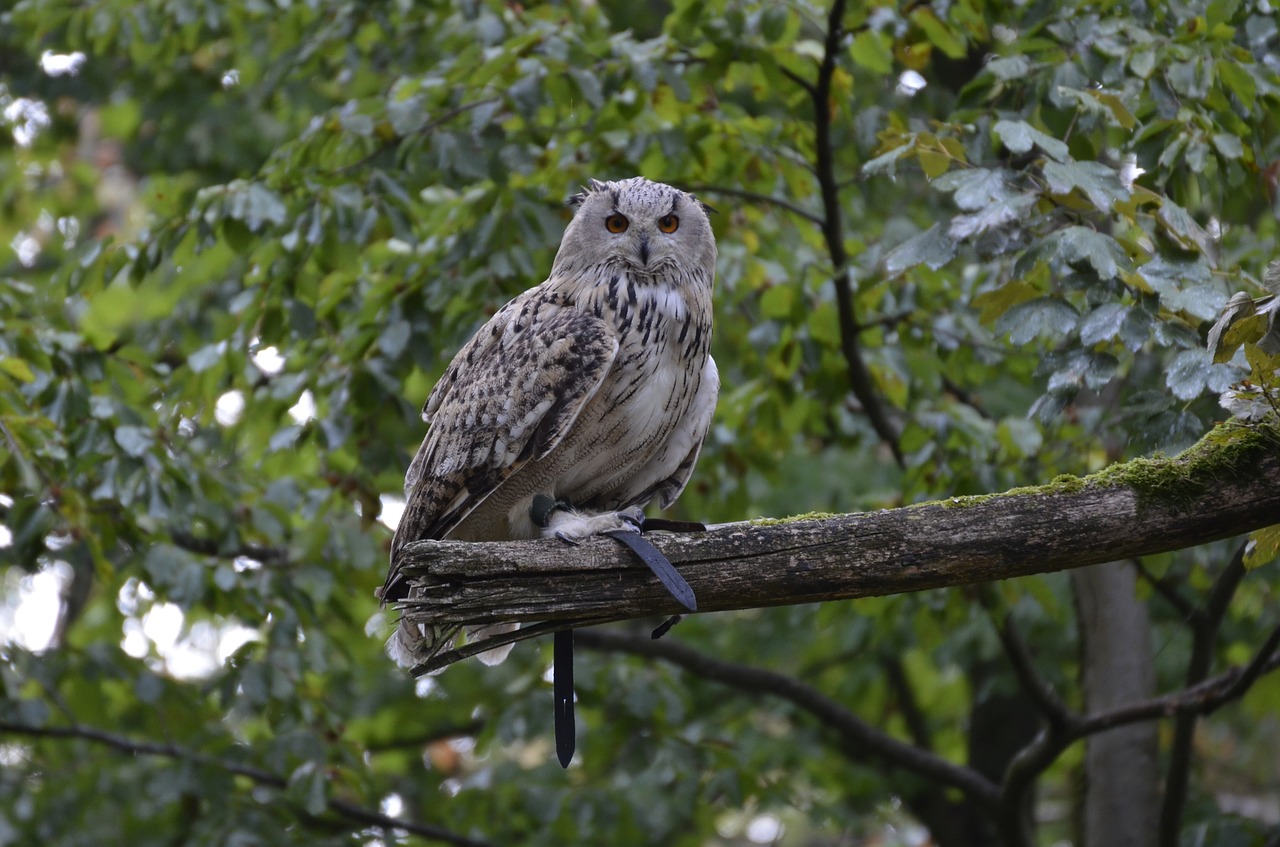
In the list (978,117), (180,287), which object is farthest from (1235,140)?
(180,287)

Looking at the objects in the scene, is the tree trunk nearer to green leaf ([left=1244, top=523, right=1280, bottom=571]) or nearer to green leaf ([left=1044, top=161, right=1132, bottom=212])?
green leaf ([left=1044, top=161, right=1132, bottom=212])

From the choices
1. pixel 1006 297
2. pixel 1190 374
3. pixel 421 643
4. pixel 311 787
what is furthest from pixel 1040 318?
pixel 311 787

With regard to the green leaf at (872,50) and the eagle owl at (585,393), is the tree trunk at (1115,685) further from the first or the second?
the eagle owl at (585,393)

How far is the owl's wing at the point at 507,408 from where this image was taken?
327 cm

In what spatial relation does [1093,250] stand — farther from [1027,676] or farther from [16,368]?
[16,368]

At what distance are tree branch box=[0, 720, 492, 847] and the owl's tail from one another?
7.41 feet

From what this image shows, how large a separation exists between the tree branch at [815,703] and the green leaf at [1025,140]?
8.97 ft

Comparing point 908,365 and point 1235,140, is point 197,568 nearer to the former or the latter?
point 908,365

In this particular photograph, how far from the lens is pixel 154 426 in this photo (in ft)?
16.0

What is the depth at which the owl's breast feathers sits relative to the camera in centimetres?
329

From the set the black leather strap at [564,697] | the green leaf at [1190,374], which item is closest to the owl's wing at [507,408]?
the black leather strap at [564,697]

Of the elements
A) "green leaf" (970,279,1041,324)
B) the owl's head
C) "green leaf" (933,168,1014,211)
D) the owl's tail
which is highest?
"green leaf" (933,168,1014,211)

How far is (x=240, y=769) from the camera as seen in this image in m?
5.62

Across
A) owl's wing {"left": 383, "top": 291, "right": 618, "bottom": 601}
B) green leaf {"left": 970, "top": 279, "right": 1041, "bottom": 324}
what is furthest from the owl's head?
green leaf {"left": 970, "top": 279, "right": 1041, "bottom": 324}
